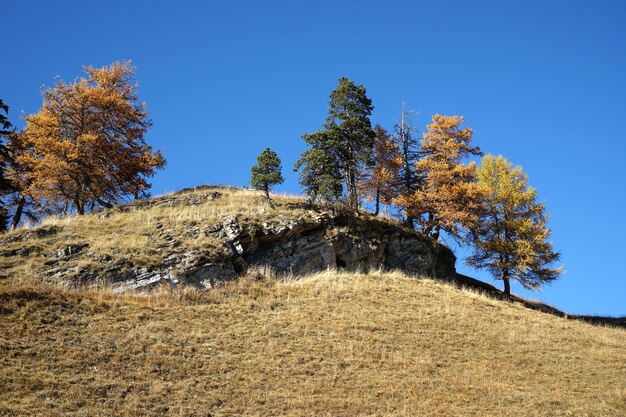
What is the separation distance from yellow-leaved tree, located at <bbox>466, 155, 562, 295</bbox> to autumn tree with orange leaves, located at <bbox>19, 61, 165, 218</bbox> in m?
21.4

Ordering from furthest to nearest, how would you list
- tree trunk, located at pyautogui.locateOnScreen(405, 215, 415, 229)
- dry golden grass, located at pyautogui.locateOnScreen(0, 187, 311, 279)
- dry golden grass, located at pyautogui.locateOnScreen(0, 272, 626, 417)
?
1. tree trunk, located at pyautogui.locateOnScreen(405, 215, 415, 229)
2. dry golden grass, located at pyautogui.locateOnScreen(0, 187, 311, 279)
3. dry golden grass, located at pyautogui.locateOnScreen(0, 272, 626, 417)

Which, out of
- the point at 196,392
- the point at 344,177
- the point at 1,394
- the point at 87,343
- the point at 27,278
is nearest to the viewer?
the point at 1,394

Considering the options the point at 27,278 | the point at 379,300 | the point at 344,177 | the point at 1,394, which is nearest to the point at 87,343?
the point at 1,394

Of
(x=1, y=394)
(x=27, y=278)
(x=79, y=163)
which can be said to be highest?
(x=79, y=163)

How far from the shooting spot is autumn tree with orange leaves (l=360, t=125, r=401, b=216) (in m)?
39.9

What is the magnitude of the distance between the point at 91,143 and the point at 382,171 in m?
18.4

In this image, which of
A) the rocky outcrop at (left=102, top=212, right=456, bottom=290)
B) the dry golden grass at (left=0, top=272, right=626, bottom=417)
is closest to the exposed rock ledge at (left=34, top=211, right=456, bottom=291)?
the rocky outcrop at (left=102, top=212, right=456, bottom=290)

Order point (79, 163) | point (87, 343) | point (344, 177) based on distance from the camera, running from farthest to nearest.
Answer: point (344, 177)
point (79, 163)
point (87, 343)

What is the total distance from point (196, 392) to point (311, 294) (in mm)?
11023

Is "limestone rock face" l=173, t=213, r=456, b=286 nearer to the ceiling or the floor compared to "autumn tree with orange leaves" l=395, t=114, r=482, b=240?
nearer to the floor

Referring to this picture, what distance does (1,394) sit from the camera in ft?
49.0

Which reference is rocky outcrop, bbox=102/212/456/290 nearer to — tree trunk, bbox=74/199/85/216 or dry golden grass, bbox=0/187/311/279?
dry golden grass, bbox=0/187/311/279

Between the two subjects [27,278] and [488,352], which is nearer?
[488,352]

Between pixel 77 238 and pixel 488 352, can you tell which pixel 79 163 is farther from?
pixel 488 352
